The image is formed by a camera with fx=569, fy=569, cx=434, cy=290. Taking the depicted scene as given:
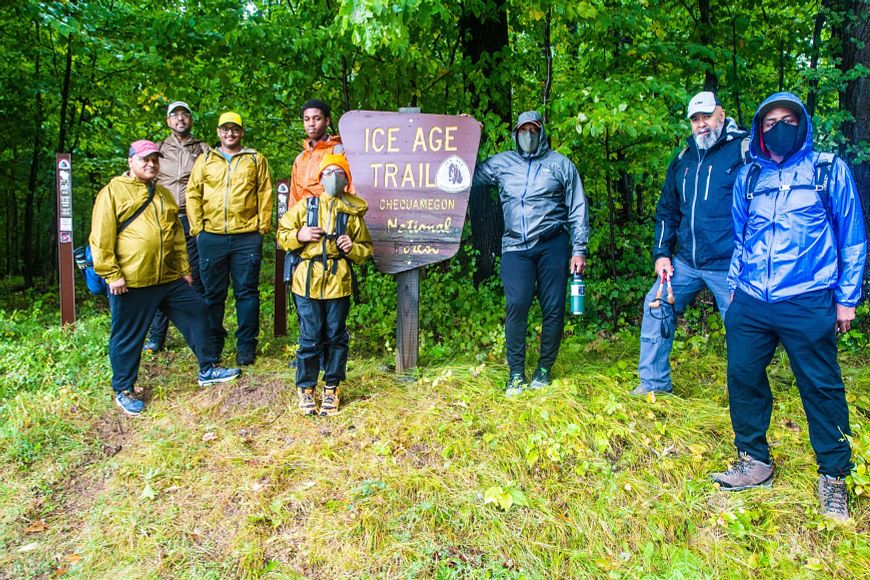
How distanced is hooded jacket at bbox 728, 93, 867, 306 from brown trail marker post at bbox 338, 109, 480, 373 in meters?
2.28

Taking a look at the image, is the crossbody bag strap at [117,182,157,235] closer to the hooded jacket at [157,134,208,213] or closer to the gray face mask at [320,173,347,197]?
the hooded jacket at [157,134,208,213]

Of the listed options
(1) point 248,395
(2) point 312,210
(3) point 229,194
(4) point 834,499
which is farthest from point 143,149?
(4) point 834,499

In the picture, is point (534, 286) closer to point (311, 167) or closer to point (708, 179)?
point (708, 179)

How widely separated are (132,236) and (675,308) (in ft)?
13.7

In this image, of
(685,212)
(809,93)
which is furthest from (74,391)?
(809,93)

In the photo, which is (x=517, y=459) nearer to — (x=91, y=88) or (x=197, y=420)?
(x=197, y=420)

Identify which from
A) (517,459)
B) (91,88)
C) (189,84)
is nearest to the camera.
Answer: (517,459)

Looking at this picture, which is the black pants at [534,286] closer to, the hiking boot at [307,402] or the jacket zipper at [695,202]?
the jacket zipper at [695,202]

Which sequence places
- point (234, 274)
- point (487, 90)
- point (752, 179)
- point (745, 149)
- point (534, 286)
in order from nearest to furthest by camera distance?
point (752, 179) < point (745, 149) < point (534, 286) < point (234, 274) < point (487, 90)

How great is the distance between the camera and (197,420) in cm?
437

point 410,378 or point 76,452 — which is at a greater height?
point 410,378

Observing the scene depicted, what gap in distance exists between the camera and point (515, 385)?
452cm

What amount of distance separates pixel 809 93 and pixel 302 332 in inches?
229

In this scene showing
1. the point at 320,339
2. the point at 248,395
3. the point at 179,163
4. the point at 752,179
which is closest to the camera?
the point at 752,179
